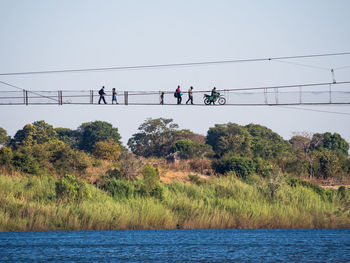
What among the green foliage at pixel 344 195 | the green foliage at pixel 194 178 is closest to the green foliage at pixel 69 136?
the green foliage at pixel 194 178

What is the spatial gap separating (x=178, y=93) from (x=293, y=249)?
14.8m

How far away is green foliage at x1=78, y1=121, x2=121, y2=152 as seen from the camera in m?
116

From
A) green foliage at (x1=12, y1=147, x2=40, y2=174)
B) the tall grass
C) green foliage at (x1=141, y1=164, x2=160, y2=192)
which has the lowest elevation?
the tall grass

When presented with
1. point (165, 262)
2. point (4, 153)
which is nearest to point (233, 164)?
point (4, 153)

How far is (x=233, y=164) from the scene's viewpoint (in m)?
74.6

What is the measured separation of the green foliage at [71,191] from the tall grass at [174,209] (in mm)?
488

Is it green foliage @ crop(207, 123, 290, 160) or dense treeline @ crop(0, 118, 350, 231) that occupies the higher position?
green foliage @ crop(207, 123, 290, 160)

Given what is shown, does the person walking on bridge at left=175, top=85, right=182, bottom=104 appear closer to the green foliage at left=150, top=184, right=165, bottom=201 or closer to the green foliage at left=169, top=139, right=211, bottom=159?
the green foliage at left=150, top=184, right=165, bottom=201

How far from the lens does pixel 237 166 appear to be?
7406 centimetres

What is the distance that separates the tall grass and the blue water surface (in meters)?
1.39

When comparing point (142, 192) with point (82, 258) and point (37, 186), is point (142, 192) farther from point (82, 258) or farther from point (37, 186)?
point (82, 258)

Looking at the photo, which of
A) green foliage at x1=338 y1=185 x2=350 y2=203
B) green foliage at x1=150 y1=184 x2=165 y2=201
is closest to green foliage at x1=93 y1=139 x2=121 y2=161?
green foliage at x1=150 y1=184 x2=165 y2=201

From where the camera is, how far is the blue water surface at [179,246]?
1622 inches

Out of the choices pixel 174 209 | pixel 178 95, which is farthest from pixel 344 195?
pixel 178 95
